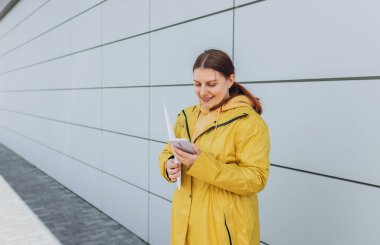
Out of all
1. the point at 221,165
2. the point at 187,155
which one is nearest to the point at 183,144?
the point at 187,155

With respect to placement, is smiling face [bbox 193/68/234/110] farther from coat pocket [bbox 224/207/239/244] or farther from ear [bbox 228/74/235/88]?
coat pocket [bbox 224/207/239/244]

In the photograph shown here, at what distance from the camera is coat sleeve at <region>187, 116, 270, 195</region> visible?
5.25ft

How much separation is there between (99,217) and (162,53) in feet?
8.17

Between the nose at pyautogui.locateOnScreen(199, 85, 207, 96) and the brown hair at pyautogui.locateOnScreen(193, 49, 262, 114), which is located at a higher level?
the brown hair at pyautogui.locateOnScreen(193, 49, 262, 114)

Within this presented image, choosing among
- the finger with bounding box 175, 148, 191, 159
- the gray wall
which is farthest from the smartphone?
the gray wall

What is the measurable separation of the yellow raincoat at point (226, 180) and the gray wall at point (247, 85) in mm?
670

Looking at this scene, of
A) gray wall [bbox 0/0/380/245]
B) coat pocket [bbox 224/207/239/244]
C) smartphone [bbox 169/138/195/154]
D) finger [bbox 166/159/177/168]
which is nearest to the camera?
smartphone [bbox 169/138/195/154]

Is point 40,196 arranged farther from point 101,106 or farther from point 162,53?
point 162,53

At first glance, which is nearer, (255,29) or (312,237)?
(312,237)

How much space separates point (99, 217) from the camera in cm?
483

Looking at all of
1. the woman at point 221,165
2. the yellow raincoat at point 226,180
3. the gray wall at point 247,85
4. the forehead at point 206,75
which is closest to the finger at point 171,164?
the woman at point 221,165

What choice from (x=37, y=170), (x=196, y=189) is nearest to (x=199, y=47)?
(x=196, y=189)

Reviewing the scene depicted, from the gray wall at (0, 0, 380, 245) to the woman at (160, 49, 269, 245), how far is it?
652 millimetres

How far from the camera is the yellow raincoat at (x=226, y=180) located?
5.32 ft
